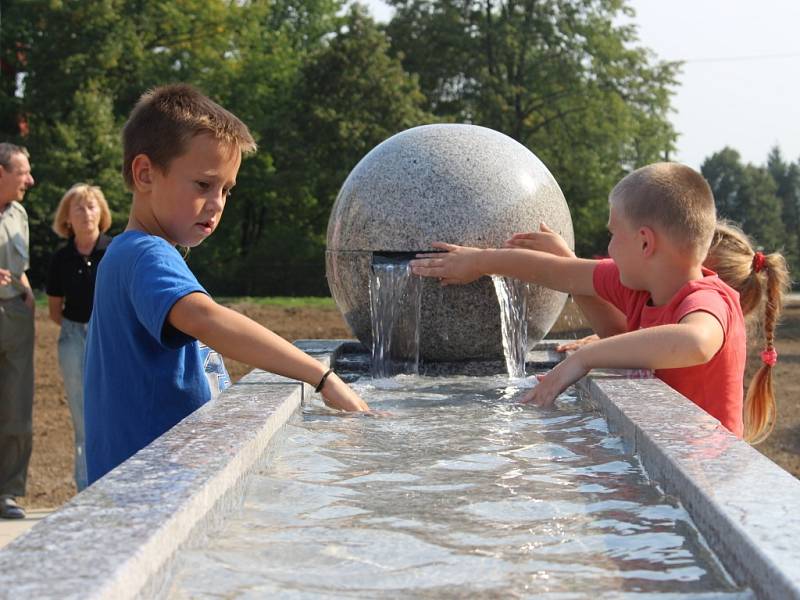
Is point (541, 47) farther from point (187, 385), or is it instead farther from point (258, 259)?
point (187, 385)

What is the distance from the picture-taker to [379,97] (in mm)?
39094

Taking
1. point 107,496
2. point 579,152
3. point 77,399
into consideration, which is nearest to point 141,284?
point 107,496

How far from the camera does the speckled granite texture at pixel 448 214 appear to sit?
682 cm

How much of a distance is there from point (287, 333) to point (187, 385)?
656 inches

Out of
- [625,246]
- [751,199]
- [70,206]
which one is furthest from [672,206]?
[751,199]

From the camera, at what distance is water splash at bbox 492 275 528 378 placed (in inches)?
275

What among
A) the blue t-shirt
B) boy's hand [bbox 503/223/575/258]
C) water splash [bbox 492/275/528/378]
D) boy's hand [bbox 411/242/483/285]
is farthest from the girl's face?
the blue t-shirt

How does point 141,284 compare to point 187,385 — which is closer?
point 141,284

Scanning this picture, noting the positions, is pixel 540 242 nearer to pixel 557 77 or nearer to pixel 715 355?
pixel 715 355

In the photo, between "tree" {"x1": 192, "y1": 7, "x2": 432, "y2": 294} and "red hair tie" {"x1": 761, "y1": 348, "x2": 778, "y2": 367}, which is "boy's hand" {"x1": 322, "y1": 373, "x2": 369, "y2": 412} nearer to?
"red hair tie" {"x1": 761, "y1": 348, "x2": 778, "y2": 367}

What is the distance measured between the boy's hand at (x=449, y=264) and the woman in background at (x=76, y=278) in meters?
3.24

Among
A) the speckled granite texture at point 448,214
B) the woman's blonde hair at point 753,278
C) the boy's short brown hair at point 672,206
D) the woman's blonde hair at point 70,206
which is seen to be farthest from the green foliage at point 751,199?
the boy's short brown hair at point 672,206

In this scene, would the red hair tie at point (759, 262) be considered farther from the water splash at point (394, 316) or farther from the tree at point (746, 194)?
the tree at point (746, 194)

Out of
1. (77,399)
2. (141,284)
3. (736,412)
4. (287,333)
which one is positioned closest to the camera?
(141,284)
